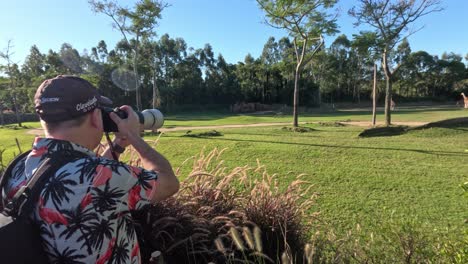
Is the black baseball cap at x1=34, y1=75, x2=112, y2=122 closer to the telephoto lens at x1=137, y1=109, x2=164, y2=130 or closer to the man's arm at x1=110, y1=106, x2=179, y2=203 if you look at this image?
the man's arm at x1=110, y1=106, x2=179, y2=203

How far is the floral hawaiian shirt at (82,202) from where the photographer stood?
142cm

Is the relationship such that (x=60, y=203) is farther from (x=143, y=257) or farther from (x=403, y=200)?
(x=403, y=200)

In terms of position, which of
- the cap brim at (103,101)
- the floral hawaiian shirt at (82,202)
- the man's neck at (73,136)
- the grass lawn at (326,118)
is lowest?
the grass lawn at (326,118)

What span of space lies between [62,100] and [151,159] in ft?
1.77

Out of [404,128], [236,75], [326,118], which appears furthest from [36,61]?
[404,128]

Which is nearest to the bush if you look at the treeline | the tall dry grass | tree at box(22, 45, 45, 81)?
the tall dry grass

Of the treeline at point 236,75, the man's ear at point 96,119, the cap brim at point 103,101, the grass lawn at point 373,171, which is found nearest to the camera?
the man's ear at point 96,119

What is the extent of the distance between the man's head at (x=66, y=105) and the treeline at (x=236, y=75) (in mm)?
48082

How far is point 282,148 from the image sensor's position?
10680mm

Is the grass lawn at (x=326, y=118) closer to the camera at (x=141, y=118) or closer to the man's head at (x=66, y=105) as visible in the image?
the camera at (x=141, y=118)

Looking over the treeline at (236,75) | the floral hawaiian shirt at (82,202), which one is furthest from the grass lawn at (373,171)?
the treeline at (236,75)

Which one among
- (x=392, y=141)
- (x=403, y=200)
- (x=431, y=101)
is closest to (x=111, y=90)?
(x=392, y=141)

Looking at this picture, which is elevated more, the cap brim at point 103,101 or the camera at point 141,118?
the cap brim at point 103,101

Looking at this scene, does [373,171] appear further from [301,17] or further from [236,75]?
[236,75]
